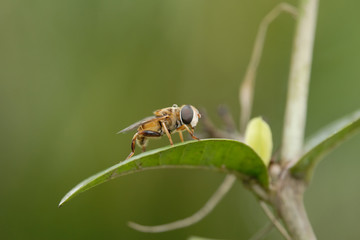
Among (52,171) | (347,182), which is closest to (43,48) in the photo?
(52,171)

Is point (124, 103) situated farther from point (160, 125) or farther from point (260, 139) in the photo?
point (260, 139)

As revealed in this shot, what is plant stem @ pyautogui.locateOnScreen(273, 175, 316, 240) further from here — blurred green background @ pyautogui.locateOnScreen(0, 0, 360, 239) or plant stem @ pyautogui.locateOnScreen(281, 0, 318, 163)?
blurred green background @ pyautogui.locateOnScreen(0, 0, 360, 239)

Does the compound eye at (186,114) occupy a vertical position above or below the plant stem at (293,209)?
above

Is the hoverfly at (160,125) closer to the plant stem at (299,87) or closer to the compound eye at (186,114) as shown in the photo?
the compound eye at (186,114)

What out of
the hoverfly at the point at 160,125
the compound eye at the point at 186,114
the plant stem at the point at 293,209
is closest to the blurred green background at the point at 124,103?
the hoverfly at the point at 160,125

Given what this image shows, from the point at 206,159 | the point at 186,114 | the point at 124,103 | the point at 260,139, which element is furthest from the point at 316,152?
the point at 124,103

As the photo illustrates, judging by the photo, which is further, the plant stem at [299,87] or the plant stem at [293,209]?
the plant stem at [299,87]
